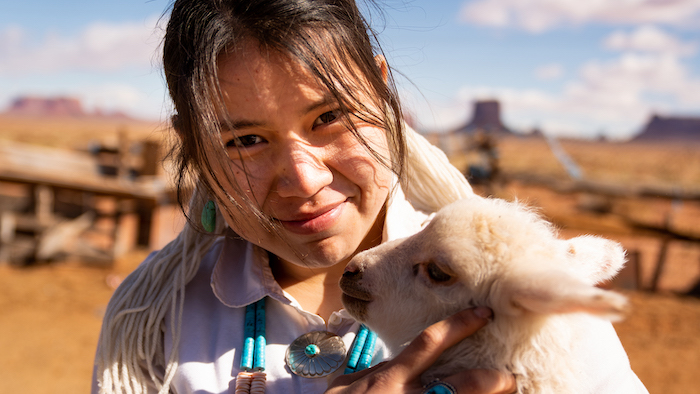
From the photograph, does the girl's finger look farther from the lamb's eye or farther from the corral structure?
the corral structure

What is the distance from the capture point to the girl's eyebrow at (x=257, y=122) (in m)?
1.46

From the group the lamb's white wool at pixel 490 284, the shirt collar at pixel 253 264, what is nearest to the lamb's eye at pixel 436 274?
the lamb's white wool at pixel 490 284

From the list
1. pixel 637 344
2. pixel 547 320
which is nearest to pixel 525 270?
pixel 547 320

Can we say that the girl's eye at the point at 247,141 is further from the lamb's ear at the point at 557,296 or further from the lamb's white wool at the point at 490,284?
the lamb's ear at the point at 557,296

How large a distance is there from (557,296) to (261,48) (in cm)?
104

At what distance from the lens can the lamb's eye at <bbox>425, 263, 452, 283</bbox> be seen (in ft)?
4.67

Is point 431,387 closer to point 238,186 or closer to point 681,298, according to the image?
point 238,186

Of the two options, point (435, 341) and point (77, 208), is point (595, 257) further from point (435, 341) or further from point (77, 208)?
point (77, 208)

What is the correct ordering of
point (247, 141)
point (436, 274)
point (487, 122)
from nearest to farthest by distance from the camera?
point (436, 274) → point (247, 141) → point (487, 122)

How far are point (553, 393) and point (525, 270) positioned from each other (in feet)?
1.19

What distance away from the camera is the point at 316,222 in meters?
1.57

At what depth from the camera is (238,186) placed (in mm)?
1526

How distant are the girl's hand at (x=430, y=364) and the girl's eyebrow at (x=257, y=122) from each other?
0.71 meters

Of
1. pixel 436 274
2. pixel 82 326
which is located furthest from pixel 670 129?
pixel 436 274
